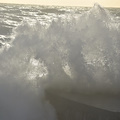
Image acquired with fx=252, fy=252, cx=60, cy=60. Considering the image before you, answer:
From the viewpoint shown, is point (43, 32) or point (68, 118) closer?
point (68, 118)

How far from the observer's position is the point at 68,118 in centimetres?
639

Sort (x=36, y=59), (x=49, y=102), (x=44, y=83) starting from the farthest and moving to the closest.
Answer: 1. (x=36, y=59)
2. (x=44, y=83)
3. (x=49, y=102)

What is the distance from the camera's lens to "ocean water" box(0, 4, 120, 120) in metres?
6.94

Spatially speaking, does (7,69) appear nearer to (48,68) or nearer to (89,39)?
(48,68)

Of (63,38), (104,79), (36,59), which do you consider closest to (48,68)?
(36,59)

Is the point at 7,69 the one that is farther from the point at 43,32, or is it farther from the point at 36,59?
the point at 43,32

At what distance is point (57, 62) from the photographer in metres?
7.73

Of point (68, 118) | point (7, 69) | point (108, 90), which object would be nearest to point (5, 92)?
point (7, 69)

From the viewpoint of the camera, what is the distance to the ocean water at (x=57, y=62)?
6.94 m

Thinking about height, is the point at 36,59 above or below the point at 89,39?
below

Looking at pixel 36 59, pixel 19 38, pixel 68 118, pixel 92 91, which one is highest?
pixel 19 38

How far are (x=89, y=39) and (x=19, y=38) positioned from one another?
2.27m

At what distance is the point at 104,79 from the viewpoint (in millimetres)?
7281

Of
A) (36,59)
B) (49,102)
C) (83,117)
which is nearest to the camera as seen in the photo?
(83,117)
